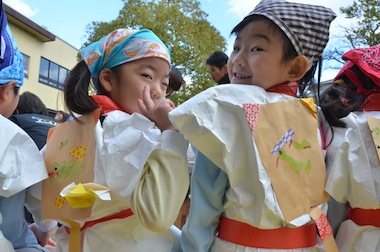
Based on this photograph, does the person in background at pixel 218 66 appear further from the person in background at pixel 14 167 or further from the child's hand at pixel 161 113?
the child's hand at pixel 161 113

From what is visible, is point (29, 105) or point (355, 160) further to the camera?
point (29, 105)

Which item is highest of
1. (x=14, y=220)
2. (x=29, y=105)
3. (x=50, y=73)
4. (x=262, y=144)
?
(x=262, y=144)

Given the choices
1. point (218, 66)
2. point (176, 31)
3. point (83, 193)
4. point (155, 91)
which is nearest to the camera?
point (83, 193)

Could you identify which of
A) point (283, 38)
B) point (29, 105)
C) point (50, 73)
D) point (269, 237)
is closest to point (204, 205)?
point (269, 237)

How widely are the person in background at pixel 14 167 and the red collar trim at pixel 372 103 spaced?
1191mm

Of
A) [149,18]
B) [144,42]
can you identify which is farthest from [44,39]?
[144,42]

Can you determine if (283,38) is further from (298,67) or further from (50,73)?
(50,73)

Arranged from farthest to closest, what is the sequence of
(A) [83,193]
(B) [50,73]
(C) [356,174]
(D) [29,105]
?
(B) [50,73] < (D) [29,105] < (C) [356,174] < (A) [83,193]

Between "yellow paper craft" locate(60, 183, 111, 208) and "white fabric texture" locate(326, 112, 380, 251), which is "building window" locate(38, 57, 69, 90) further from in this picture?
"white fabric texture" locate(326, 112, 380, 251)

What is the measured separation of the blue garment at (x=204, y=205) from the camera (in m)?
1.15

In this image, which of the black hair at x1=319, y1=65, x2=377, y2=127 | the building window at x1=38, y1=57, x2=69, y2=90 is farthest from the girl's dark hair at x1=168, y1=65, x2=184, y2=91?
the building window at x1=38, y1=57, x2=69, y2=90

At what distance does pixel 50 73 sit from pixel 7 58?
1542 centimetres

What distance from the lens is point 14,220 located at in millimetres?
1389

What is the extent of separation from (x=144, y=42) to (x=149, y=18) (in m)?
8.24
